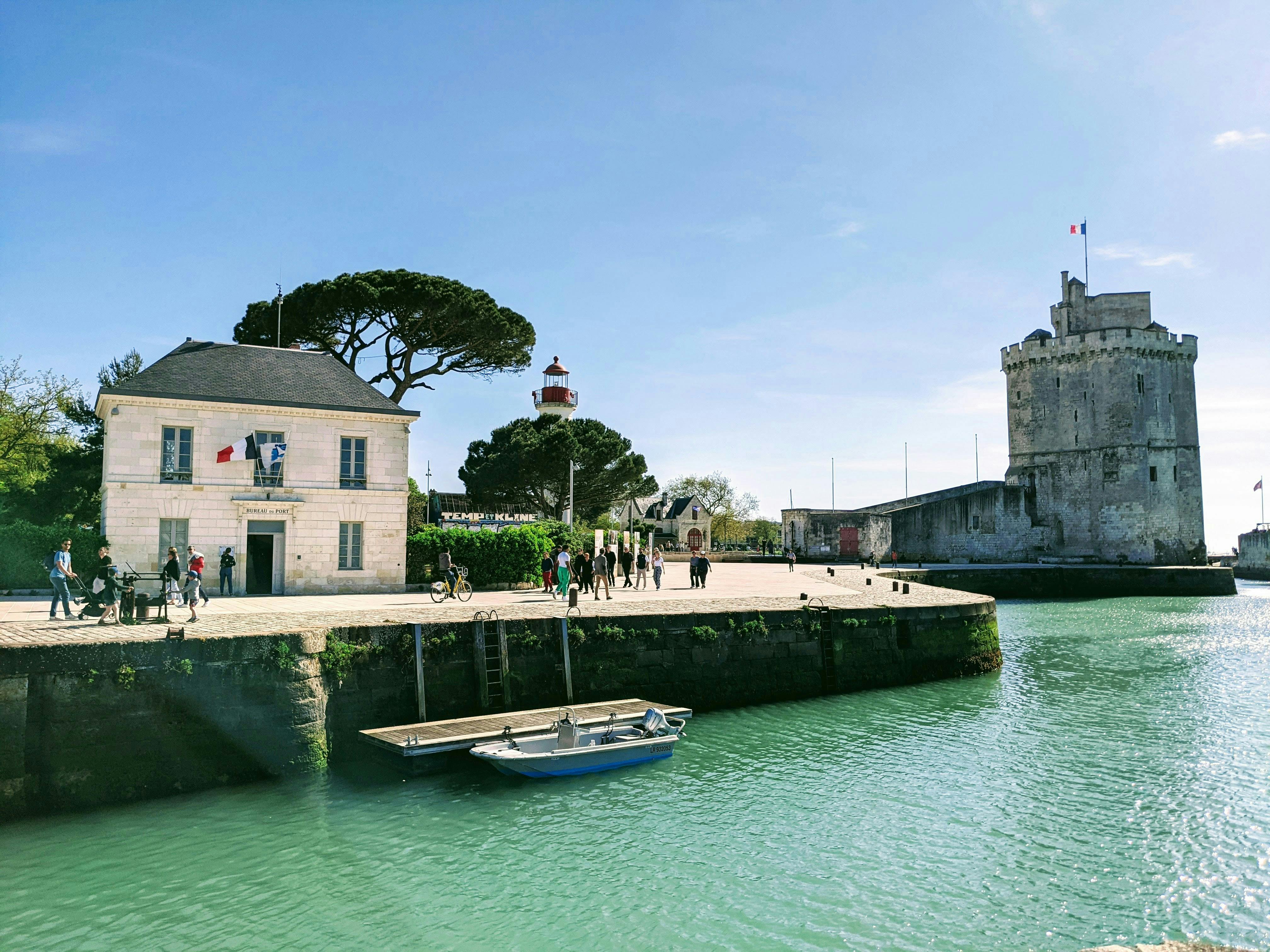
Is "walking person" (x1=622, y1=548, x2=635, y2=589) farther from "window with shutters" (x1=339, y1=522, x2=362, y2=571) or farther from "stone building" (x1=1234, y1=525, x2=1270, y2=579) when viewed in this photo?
"stone building" (x1=1234, y1=525, x2=1270, y2=579)

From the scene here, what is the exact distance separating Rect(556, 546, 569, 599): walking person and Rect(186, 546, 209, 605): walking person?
866 centimetres

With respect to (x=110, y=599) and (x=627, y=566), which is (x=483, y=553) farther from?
(x=110, y=599)

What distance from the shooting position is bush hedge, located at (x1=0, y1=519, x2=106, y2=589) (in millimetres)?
21609

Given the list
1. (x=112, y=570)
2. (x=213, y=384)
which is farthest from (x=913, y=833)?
(x=213, y=384)

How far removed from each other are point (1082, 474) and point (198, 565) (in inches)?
2127

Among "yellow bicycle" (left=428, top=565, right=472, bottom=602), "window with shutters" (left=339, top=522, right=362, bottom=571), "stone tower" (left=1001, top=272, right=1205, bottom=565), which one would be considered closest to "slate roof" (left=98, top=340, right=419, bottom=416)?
"window with shutters" (left=339, top=522, right=362, bottom=571)

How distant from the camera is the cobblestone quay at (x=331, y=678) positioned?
1183cm

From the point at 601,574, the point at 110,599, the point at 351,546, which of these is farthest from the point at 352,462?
the point at 110,599

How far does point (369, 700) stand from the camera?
49.1ft

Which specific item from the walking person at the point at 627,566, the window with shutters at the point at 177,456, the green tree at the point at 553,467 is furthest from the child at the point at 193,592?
the green tree at the point at 553,467

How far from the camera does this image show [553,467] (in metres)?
50.0

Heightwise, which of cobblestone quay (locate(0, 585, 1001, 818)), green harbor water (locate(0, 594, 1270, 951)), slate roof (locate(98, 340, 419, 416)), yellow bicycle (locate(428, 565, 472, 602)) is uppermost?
slate roof (locate(98, 340, 419, 416))

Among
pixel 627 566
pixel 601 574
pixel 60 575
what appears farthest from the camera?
pixel 627 566

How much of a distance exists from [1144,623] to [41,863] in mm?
37966
